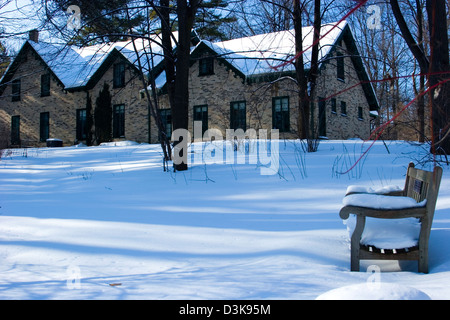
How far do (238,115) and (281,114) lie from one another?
2254 millimetres

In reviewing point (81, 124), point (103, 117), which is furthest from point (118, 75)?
point (81, 124)

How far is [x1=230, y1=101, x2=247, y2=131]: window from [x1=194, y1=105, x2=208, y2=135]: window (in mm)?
1539

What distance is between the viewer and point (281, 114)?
19.8 m

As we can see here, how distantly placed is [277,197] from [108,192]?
3.15 m

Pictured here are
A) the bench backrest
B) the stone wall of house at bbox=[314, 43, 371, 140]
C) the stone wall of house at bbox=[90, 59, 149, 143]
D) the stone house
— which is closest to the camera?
the bench backrest

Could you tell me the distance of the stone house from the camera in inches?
748

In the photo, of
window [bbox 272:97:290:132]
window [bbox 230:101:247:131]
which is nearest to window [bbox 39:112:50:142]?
window [bbox 230:101:247:131]

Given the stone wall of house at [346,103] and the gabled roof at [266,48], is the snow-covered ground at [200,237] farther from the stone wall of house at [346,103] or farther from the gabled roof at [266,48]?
the stone wall of house at [346,103]

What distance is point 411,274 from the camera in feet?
11.1

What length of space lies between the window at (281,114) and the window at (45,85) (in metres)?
16.0

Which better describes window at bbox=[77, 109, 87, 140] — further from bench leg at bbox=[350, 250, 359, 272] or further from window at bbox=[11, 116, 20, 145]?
bench leg at bbox=[350, 250, 359, 272]

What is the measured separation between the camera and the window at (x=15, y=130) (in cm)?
2767
